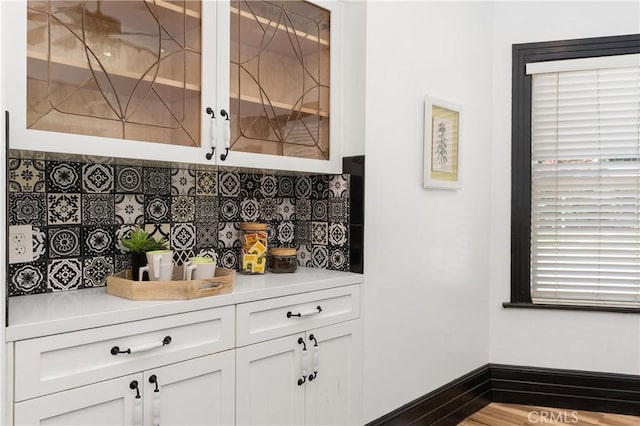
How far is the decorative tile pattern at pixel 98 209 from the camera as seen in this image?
5.91 feet

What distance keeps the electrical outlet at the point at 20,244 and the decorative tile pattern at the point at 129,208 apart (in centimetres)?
29

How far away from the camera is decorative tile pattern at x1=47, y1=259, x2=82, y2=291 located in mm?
1722

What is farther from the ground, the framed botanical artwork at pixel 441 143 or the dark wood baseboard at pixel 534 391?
the framed botanical artwork at pixel 441 143

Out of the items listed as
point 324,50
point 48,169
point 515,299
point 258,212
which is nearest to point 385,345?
point 258,212

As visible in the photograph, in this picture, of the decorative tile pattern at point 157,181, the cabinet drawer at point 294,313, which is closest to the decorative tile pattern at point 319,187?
the cabinet drawer at point 294,313

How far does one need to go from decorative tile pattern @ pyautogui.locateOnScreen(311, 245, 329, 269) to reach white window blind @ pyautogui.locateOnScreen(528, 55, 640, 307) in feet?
4.59

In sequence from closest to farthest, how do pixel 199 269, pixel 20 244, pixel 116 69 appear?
pixel 116 69, pixel 20 244, pixel 199 269

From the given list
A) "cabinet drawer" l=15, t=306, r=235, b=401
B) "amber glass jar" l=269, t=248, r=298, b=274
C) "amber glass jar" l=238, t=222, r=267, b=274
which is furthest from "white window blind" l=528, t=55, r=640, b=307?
"cabinet drawer" l=15, t=306, r=235, b=401

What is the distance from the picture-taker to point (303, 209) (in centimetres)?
246

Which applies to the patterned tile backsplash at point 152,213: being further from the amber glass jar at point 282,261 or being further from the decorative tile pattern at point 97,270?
the amber glass jar at point 282,261

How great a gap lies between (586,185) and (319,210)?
1.62 metres

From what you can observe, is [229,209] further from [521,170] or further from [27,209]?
[521,170]

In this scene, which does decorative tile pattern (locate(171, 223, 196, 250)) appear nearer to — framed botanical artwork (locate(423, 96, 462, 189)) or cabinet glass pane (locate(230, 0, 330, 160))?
cabinet glass pane (locate(230, 0, 330, 160))

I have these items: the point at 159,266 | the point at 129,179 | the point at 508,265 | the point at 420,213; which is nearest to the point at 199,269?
the point at 159,266
